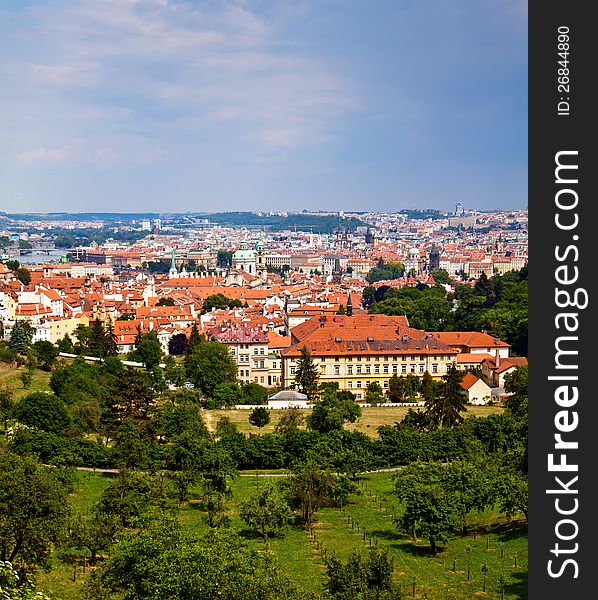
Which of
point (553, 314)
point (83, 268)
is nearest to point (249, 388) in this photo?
point (553, 314)

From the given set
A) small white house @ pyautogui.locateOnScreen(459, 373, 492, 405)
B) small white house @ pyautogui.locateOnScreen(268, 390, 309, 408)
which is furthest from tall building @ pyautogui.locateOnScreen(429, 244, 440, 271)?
small white house @ pyautogui.locateOnScreen(268, 390, 309, 408)

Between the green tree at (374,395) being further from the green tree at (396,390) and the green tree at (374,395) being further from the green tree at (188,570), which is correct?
the green tree at (188,570)

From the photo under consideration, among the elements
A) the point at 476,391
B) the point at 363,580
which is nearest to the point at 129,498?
the point at 363,580

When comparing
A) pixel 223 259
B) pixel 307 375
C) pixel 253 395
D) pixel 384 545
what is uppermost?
pixel 223 259

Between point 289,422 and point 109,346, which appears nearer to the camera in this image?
point 289,422

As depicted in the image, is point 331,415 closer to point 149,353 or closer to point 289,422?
point 289,422

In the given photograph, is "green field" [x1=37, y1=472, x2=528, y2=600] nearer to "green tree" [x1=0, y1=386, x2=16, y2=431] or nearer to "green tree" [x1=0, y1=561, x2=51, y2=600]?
"green tree" [x1=0, y1=561, x2=51, y2=600]
